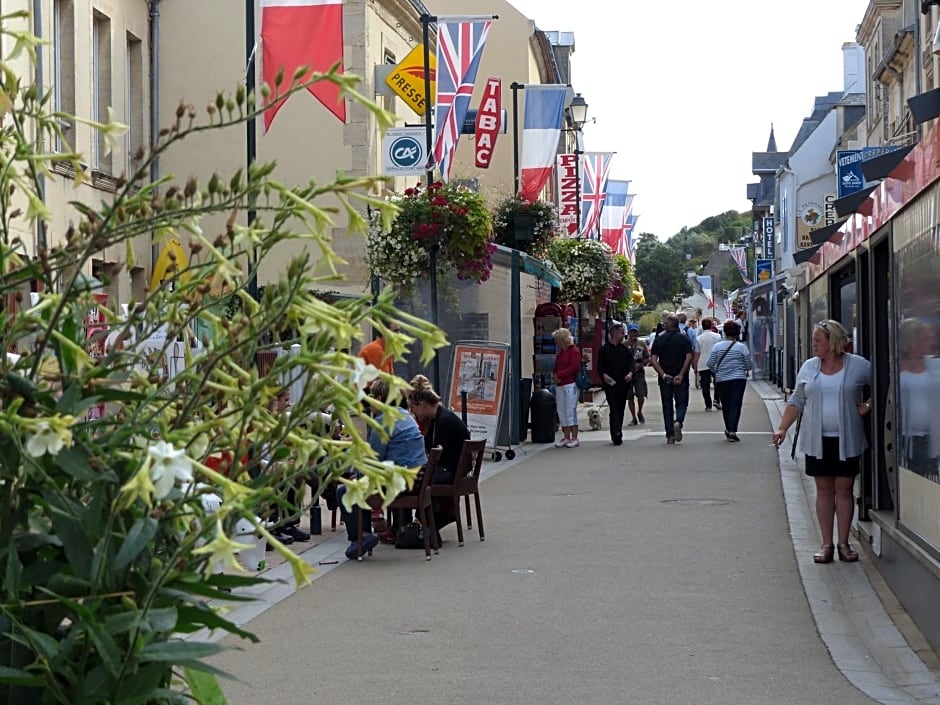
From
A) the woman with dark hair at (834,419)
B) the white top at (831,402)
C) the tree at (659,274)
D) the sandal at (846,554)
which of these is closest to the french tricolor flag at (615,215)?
the sandal at (846,554)

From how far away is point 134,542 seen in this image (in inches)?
94.3

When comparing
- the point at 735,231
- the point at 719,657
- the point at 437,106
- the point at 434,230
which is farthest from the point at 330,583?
the point at 735,231

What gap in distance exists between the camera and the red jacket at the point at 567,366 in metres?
21.4

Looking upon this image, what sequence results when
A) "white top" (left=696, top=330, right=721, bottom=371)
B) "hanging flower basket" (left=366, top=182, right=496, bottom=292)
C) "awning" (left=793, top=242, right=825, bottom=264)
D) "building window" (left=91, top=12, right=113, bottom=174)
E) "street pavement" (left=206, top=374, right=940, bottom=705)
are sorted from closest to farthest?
"street pavement" (left=206, top=374, right=940, bottom=705) → "awning" (left=793, top=242, right=825, bottom=264) → "hanging flower basket" (left=366, top=182, right=496, bottom=292) → "building window" (left=91, top=12, right=113, bottom=174) → "white top" (left=696, top=330, right=721, bottom=371)

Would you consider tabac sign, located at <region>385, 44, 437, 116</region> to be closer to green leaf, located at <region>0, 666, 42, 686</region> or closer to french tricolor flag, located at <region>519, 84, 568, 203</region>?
french tricolor flag, located at <region>519, 84, 568, 203</region>

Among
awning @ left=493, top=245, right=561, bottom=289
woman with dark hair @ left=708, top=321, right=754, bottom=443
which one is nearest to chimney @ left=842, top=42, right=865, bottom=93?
awning @ left=493, top=245, right=561, bottom=289

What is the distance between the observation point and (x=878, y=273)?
412 inches

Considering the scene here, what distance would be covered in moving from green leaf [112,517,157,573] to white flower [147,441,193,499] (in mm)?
224

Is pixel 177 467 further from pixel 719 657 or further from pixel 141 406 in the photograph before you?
pixel 719 657

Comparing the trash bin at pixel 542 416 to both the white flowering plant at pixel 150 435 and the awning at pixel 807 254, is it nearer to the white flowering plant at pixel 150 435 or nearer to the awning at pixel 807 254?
the awning at pixel 807 254

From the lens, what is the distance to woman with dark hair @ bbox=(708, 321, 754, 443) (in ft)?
70.3

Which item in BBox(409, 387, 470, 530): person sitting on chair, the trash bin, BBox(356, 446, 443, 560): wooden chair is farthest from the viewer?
the trash bin

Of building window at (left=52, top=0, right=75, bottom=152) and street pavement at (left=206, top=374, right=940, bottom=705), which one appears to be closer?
street pavement at (left=206, top=374, right=940, bottom=705)

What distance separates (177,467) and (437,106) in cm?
1869
